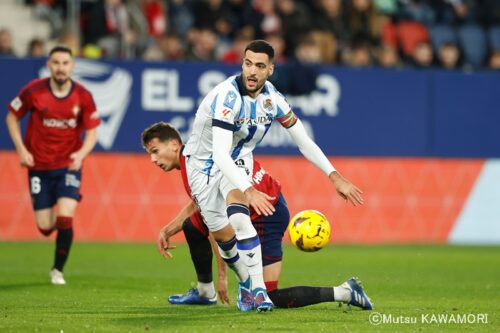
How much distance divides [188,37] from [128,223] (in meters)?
3.80

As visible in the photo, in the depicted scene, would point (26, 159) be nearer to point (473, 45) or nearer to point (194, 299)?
point (194, 299)

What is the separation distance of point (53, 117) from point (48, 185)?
2.76ft

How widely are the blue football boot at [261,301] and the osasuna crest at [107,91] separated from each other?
10692mm

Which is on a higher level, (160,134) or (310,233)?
(160,134)

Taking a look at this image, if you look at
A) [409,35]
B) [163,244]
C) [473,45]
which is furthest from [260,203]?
[473,45]

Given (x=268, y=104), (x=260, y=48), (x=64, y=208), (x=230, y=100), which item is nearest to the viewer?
(x=230, y=100)

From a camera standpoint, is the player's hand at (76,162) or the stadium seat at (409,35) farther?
the stadium seat at (409,35)

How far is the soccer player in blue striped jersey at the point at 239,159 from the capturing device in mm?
9977

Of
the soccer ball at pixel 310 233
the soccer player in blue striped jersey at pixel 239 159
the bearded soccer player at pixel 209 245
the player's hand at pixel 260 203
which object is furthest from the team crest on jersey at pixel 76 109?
the player's hand at pixel 260 203

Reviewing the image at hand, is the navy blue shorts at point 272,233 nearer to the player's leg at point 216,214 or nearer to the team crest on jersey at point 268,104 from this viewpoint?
the player's leg at point 216,214

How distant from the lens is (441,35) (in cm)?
2409

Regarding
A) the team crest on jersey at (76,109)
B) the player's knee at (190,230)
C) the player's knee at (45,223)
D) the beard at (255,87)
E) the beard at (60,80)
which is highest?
the beard at (60,80)

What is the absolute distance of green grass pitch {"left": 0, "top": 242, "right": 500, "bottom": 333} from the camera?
948cm

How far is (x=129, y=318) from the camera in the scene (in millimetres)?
9898
